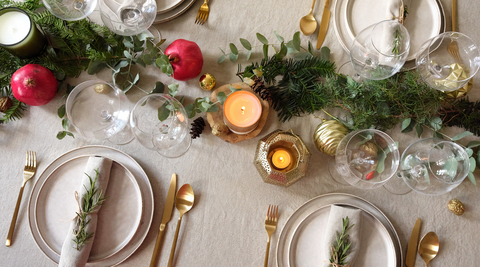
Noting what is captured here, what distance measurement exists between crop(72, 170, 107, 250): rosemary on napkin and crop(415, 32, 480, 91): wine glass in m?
0.91

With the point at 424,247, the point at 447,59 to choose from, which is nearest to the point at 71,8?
the point at 447,59

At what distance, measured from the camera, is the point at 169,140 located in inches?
30.4

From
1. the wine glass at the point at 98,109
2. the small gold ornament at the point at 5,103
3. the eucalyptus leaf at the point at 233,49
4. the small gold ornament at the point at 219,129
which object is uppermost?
the eucalyptus leaf at the point at 233,49

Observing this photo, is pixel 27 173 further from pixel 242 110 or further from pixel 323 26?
pixel 323 26

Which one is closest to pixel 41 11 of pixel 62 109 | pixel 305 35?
pixel 62 109

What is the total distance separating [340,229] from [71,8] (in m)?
0.89

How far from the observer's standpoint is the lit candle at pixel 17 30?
796mm

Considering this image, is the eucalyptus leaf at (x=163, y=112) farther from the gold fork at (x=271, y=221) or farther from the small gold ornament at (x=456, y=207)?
the small gold ornament at (x=456, y=207)

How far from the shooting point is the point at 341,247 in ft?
2.43

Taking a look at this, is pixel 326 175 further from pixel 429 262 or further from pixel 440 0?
pixel 440 0

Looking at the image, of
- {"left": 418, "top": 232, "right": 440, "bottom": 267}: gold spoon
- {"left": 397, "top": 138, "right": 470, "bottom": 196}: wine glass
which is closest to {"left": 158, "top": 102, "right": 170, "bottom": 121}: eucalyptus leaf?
{"left": 397, "top": 138, "right": 470, "bottom": 196}: wine glass

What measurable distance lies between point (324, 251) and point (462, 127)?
517 mm

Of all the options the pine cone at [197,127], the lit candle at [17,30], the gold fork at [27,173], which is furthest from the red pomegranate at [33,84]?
the pine cone at [197,127]

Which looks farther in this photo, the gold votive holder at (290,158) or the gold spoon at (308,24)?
the gold spoon at (308,24)
